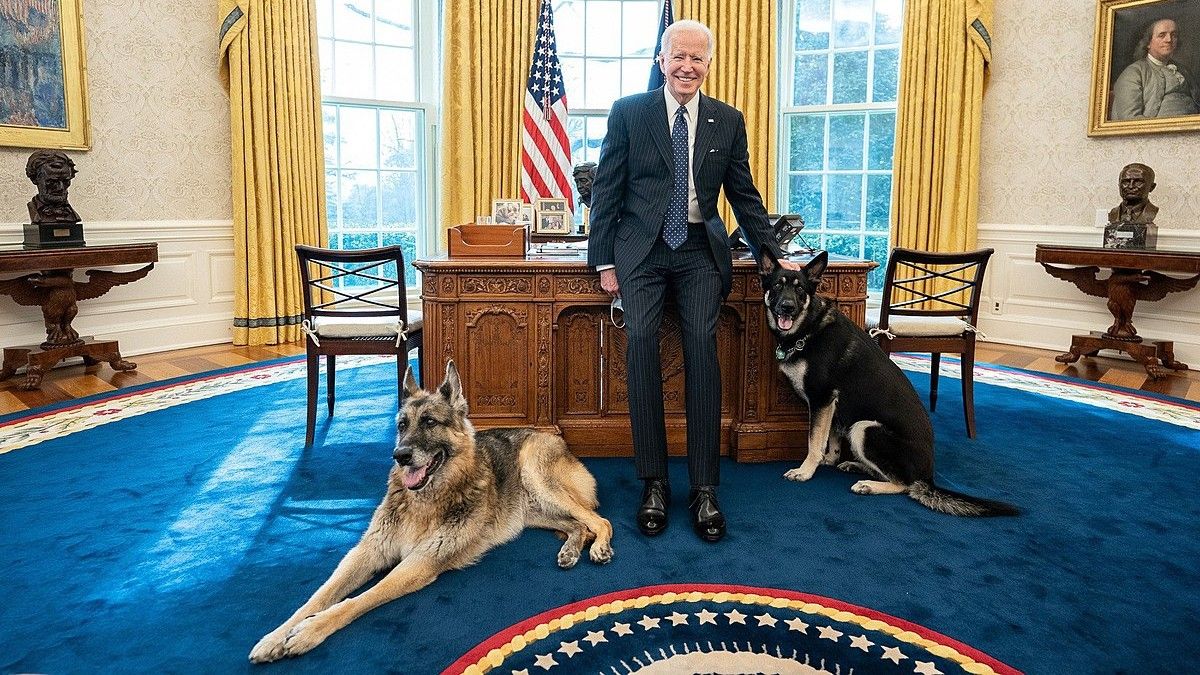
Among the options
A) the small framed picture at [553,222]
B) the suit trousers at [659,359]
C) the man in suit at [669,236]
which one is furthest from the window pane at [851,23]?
the suit trousers at [659,359]

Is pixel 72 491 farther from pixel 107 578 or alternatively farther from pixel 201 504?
pixel 107 578

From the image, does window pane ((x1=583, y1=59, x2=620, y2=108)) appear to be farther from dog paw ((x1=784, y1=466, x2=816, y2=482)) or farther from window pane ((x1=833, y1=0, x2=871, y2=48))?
dog paw ((x1=784, y1=466, x2=816, y2=482))

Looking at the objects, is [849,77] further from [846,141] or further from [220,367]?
[220,367]

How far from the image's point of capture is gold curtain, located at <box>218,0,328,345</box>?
244 inches

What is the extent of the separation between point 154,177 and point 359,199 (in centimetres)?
164

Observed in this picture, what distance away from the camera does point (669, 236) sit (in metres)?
3.09

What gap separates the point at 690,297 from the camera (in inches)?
121

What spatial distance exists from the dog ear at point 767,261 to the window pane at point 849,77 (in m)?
4.53

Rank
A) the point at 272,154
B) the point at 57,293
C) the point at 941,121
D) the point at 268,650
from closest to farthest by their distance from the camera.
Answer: the point at 268,650, the point at 57,293, the point at 272,154, the point at 941,121

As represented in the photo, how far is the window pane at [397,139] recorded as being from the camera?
7.18 m

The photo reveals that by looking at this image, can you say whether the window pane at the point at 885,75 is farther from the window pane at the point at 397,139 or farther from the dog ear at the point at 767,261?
the dog ear at the point at 767,261

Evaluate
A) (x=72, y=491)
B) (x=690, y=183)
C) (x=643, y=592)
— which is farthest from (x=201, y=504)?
(x=690, y=183)

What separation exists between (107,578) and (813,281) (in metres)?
2.63

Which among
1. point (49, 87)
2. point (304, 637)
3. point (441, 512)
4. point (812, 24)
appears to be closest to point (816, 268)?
point (441, 512)
